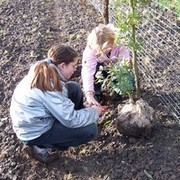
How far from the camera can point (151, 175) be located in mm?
2785

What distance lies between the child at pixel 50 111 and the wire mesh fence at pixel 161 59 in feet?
2.49

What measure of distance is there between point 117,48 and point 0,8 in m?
2.93

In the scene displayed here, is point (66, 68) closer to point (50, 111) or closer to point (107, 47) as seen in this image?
point (50, 111)

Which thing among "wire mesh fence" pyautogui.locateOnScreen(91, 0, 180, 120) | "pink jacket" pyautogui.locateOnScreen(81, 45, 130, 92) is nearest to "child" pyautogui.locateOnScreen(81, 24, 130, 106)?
"pink jacket" pyautogui.locateOnScreen(81, 45, 130, 92)

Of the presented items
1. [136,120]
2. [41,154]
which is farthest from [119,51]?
[41,154]

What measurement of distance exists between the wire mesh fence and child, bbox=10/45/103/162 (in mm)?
760

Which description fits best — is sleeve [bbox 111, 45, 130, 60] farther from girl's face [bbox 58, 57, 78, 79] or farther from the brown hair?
the brown hair

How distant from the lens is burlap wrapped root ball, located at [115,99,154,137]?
3.01 m

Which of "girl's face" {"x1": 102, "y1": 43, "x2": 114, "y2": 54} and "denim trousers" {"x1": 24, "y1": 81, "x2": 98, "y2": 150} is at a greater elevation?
"girl's face" {"x1": 102, "y1": 43, "x2": 114, "y2": 54}

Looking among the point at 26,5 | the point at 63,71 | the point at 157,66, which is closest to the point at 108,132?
the point at 63,71

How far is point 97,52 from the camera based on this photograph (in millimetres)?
3301

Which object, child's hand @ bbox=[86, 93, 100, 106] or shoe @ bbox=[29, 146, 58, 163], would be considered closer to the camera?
shoe @ bbox=[29, 146, 58, 163]

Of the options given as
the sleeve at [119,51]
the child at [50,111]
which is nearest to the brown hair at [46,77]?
the child at [50,111]

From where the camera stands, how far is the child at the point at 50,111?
2711 mm
